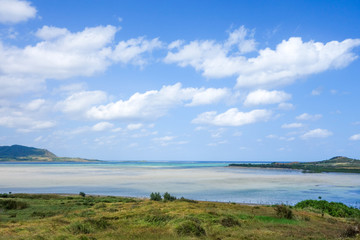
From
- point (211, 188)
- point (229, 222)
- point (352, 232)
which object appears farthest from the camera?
point (211, 188)

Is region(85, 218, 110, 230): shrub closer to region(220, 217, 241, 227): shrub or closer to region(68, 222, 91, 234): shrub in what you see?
region(68, 222, 91, 234): shrub

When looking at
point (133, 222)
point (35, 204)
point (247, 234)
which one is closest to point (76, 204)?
point (35, 204)

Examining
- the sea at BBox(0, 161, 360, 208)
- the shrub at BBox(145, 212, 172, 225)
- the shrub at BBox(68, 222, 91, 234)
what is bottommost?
the sea at BBox(0, 161, 360, 208)

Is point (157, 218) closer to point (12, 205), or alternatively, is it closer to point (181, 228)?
point (181, 228)

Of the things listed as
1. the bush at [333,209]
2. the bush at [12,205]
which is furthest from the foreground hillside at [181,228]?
the bush at [12,205]

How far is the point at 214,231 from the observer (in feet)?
71.1

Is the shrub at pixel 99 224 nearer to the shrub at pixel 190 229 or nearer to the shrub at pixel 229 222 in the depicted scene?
the shrub at pixel 190 229

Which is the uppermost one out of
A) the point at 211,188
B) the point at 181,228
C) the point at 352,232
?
the point at 352,232

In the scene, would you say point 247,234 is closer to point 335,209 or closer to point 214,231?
point 214,231

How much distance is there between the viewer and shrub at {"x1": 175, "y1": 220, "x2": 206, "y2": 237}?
Answer: 20156 millimetres

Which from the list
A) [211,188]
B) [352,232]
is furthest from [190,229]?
[211,188]

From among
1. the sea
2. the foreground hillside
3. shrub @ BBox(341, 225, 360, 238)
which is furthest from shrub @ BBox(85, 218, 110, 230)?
the sea

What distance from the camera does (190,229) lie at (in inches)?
802

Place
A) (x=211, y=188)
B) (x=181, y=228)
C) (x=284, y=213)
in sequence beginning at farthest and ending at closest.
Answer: (x=211, y=188), (x=284, y=213), (x=181, y=228)
